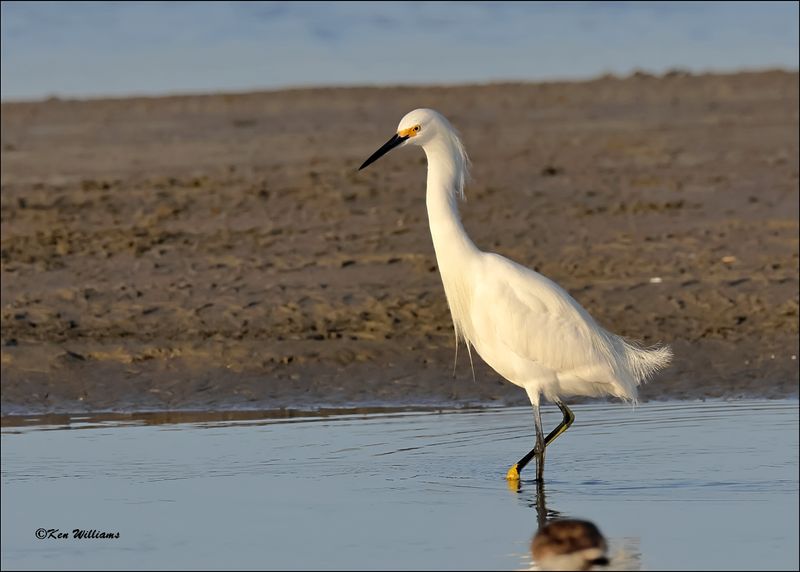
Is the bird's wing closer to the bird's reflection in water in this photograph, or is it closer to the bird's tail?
the bird's tail

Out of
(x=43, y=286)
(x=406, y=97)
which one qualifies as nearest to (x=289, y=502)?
(x=43, y=286)

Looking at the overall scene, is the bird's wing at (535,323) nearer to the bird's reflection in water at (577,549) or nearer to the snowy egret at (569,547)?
the bird's reflection in water at (577,549)

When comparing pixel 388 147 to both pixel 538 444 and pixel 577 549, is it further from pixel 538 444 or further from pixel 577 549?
pixel 577 549

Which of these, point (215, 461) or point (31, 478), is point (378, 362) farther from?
point (31, 478)

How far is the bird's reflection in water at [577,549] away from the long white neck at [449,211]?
165 cm

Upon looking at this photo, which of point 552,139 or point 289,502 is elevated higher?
point 552,139

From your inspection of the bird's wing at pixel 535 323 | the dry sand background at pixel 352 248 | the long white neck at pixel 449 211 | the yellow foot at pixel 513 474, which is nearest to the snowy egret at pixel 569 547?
the yellow foot at pixel 513 474

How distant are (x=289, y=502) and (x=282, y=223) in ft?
22.8

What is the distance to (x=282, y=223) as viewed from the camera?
13.5m

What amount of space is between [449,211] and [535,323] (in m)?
0.68

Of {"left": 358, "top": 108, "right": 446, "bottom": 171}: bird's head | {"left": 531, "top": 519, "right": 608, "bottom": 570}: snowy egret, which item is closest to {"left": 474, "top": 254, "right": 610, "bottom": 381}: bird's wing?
{"left": 358, "top": 108, "right": 446, "bottom": 171}: bird's head

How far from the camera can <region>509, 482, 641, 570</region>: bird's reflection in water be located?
5723 millimetres

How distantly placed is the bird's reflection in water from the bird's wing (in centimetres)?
135

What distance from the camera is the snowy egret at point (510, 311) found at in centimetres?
745
